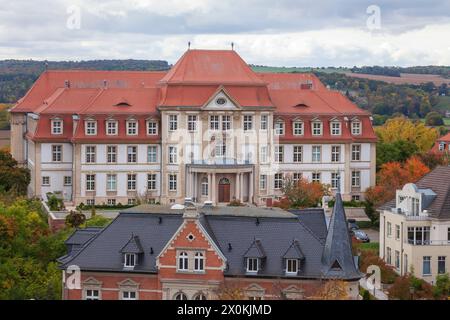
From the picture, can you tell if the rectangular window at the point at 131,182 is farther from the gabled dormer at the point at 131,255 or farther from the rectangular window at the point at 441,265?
the gabled dormer at the point at 131,255

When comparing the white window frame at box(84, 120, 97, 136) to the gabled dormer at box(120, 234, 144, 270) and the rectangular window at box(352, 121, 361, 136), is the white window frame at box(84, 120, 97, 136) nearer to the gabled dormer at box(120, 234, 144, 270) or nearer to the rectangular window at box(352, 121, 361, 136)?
the rectangular window at box(352, 121, 361, 136)

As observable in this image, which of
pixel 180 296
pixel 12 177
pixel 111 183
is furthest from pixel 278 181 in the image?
pixel 180 296

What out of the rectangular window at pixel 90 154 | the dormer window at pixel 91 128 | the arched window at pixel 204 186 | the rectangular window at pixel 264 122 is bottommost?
the arched window at pixel 204 186

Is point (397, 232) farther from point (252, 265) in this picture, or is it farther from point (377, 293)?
point (252, 265)

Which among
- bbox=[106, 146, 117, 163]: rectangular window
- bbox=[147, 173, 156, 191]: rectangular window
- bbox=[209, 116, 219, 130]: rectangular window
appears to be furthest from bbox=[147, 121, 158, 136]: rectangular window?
bbox=[209, 116, 219, 130]: rectangular window

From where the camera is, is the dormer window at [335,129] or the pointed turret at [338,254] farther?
the dormer window at [335,129]

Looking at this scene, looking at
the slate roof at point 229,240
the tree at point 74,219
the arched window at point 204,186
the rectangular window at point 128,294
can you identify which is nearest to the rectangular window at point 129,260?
the slate roof at point 229,240
